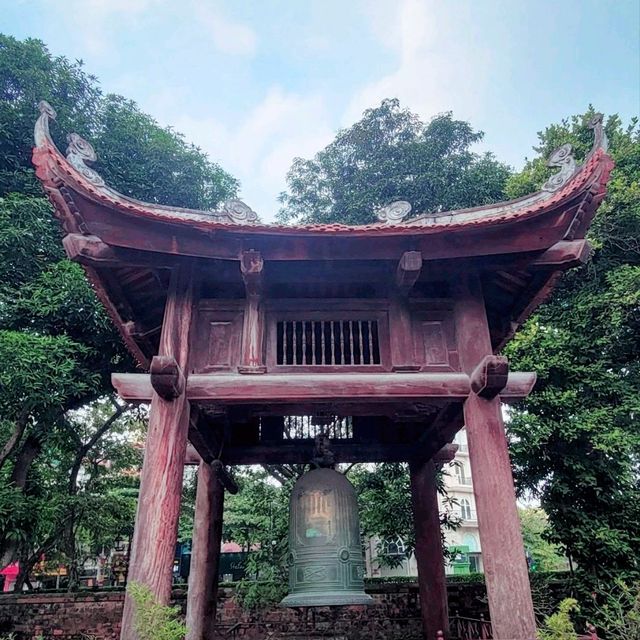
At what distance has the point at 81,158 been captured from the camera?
18.5 feet

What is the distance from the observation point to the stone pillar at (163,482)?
4.79 metres

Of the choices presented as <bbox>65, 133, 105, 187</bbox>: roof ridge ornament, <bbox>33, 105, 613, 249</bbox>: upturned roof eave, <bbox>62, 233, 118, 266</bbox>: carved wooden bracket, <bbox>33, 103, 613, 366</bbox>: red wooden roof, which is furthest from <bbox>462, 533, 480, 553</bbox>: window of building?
<bbox>65, 133, 105, 187</bbox>: roof ridge ornament

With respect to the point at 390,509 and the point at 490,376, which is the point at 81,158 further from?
the point at 390,509

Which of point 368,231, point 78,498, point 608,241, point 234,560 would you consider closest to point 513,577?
point 368,231

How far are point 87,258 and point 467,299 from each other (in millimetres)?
4239

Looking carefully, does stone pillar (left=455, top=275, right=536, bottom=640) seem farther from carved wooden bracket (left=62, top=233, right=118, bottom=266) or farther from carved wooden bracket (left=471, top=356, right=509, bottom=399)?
carved wooden bracket (left=62, top=233, right=118, bottom=266)

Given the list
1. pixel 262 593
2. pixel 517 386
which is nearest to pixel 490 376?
pixel 517 386

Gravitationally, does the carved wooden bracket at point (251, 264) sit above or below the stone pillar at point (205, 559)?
above

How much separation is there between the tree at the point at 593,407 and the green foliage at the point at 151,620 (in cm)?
1018

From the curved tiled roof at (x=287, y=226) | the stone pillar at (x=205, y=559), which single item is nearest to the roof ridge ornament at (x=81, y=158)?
the curved tiled roof at (x=287, y=226)

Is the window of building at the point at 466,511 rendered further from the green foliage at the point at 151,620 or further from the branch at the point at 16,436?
the green foliage at the point at 151,620

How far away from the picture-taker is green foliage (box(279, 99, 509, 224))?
76.1ft

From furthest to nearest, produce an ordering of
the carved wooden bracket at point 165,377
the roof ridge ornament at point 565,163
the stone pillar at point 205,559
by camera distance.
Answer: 1. the stone pillar at point 205,559
2. the roof ridge ornament at point 565,163
3. the carved wooden bracket at point 165,377

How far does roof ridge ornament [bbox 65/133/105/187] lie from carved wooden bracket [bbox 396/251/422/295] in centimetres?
328
